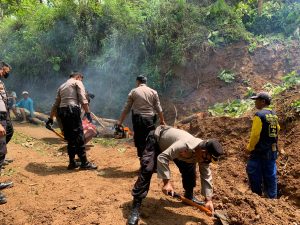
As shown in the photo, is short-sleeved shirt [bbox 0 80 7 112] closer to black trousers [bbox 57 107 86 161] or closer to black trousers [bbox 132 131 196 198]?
black trousers [bbox 57 107 86 161]

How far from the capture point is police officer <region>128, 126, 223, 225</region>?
355 cm

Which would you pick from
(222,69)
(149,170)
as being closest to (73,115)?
(149,170)

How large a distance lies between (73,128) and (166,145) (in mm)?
2439

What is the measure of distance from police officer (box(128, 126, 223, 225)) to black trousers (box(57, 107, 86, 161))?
210 centimetres

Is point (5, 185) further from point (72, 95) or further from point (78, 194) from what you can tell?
point (72, 95)

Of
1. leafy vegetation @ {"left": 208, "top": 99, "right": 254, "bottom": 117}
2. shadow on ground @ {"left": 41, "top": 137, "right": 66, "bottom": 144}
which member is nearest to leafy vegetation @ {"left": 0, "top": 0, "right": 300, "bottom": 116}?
leafy vegetation @ {"left": 208, "top": 99, "right": 254, "bottom": 117}

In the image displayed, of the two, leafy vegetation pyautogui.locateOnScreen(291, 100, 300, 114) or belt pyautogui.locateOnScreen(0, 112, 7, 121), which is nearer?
belt pyautogui.locateOnScreen(0, 112, 7, 121)

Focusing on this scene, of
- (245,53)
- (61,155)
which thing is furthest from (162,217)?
(245,53)

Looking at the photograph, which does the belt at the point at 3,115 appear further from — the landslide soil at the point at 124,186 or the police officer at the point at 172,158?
the police officer at the point at 172,158

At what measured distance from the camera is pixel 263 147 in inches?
184

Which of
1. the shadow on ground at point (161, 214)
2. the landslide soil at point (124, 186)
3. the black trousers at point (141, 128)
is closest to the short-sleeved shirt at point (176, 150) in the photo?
the shadow on ground at point (161, 214)

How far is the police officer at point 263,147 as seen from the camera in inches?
181

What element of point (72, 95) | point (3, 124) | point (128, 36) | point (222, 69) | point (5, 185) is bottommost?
point (5, 185)

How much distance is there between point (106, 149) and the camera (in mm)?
8008
